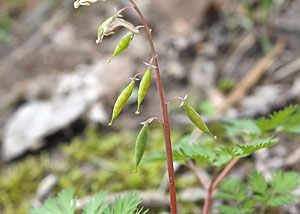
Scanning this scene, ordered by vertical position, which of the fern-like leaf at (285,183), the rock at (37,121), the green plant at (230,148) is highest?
the green plant at (230,148)

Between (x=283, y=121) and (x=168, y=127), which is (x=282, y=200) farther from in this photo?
(x=168, y=127)

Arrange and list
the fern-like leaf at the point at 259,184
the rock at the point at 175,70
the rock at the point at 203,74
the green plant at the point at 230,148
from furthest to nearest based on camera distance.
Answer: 1. the rock at the point at 175,70
2. the rock at the point at 203,74
3. the fern-like leaf at the point at 259,184
4. the green plant at the point at 230,148

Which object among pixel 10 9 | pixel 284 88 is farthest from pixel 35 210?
pixel 10 9

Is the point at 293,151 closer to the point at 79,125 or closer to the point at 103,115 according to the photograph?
the point at 103,115

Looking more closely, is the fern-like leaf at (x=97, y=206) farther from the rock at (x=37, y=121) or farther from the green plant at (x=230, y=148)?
the rock at (x=37, y=121)

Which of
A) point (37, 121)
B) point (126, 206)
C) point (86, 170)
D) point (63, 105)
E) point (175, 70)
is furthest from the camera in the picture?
point (175, 70)

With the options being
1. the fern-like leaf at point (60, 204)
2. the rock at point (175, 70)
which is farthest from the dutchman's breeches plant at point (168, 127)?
the rock at point (175, 70)

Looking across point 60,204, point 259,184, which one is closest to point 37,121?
point 60,204

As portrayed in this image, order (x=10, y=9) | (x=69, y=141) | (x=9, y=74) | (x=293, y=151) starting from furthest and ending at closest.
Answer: (x=10, y=9) < (x=9, y=74) < (x=69, y=141) < (x=293, y=151)
